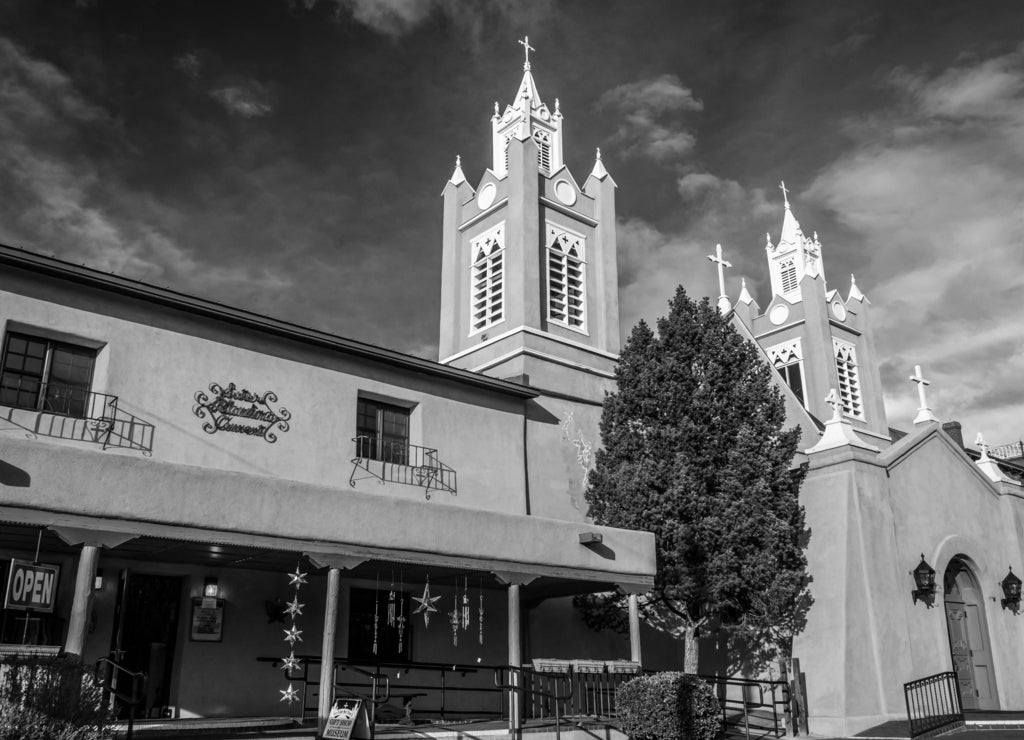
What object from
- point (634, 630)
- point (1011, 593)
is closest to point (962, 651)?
point (1011, 593)

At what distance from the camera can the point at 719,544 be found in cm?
1847

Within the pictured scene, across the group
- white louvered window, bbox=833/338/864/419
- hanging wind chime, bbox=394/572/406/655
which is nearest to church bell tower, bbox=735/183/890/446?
white louvered window, bbox=833/338/864/419

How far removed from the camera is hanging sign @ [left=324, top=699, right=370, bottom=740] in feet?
38.7

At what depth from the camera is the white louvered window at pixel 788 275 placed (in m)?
46.1

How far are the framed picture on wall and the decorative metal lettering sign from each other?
287 cm

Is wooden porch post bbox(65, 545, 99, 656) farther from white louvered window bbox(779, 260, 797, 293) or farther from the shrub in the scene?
white louvered window bbox(779, 260, 797, 293)

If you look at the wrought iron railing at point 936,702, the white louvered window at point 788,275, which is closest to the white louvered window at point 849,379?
the white louvered window at point 788,275

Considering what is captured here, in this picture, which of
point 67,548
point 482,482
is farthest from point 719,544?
point 67,548

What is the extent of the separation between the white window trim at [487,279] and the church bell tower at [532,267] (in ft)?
0.11

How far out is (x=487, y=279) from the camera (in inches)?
1062

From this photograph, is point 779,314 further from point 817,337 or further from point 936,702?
point 936,702

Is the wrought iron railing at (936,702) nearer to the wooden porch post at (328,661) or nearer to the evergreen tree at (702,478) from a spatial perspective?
the evergreen tree at (702,478)

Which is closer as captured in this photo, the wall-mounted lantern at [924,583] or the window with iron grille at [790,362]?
the wall-mounted lantern at [924,583]

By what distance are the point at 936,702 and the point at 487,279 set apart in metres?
15.7
